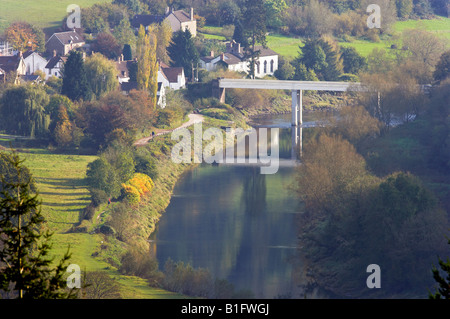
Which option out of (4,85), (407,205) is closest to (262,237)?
(407,205)

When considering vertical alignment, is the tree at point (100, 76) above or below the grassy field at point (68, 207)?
above

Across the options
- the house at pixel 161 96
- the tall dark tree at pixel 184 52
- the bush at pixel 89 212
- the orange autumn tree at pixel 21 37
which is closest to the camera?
the bush at pixel 89 212

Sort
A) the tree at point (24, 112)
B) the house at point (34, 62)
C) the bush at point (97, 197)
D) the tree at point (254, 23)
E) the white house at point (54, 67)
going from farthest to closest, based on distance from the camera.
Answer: the tree at point (254, 23), the house at point (34, 62), the white house at point (54, 67), the tree at point (24, 112), the bush at point (97, 197)

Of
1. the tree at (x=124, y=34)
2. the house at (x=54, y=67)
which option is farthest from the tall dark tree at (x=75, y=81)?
the tree at (x=124, y=34)

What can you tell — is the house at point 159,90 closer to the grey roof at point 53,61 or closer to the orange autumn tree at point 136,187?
the grey roof at point 53,61

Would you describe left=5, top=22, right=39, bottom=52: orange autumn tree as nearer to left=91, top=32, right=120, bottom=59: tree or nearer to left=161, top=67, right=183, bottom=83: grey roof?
Answer: left=91, top=32, right=120, bottom=59: tree

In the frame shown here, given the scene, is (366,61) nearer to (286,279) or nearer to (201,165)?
(201,165)

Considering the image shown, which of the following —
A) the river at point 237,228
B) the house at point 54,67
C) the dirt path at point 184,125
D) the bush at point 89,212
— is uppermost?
the house at point 54,67
